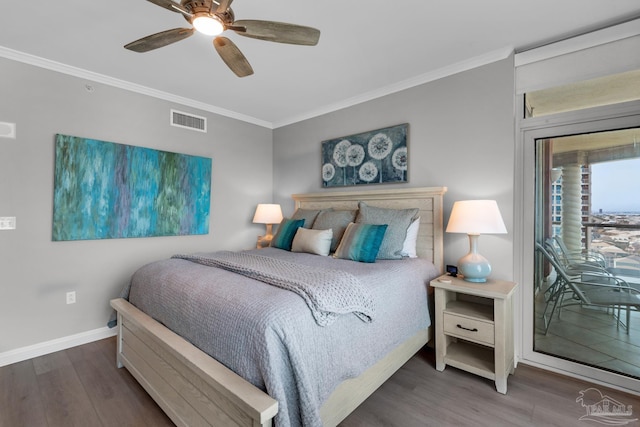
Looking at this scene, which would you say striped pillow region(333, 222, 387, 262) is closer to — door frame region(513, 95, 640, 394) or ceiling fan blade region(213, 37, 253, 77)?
door frame region(513, 95, 640, 394)

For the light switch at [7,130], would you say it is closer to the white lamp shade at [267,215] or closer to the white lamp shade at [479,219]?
the white lamp shade at [267,215]

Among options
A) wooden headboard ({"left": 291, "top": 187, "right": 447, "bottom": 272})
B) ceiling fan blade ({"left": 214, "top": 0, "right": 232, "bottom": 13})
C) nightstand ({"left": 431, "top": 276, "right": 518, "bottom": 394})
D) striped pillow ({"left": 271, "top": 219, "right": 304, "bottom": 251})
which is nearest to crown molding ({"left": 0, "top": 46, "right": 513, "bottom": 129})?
wooden headboard ({"left": 291, "top": 187, "right": 447, "bottom": 272})

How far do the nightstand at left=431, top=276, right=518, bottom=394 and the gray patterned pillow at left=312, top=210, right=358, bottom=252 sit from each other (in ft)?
3.29

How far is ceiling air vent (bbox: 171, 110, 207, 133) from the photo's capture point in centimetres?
334

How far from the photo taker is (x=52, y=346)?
2525mm

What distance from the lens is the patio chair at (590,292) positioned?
2.04m

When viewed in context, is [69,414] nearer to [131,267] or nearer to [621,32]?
[131,267]

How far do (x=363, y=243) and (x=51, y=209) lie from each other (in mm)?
2757

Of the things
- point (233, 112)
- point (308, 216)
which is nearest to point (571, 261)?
point (308, 216)

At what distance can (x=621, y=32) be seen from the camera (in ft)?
6.52

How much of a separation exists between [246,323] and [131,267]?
2.42m

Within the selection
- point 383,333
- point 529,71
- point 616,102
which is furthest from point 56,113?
point 616,102

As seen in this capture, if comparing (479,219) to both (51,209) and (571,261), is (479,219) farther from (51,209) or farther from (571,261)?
(51,209)

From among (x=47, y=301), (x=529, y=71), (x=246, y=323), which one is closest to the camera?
(x=246, y=323)
